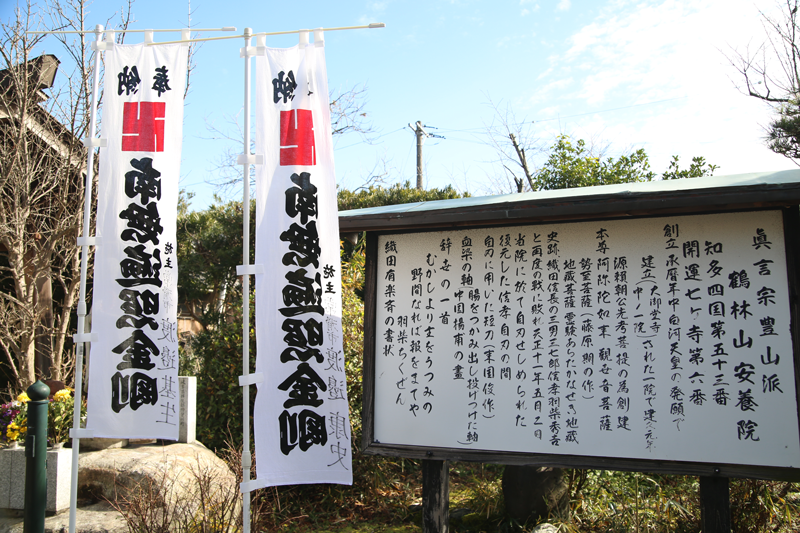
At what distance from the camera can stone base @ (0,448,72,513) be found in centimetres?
584

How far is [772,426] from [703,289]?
1.19m

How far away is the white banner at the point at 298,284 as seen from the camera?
4.39 metres

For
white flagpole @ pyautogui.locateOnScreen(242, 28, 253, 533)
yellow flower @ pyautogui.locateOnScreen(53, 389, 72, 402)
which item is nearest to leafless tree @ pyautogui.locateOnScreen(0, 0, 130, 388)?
yellow flower @ pyautogui.locateOnScreen(53, 389, 72, 402)

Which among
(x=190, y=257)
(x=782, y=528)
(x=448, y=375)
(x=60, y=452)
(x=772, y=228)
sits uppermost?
(x=190, y=257)

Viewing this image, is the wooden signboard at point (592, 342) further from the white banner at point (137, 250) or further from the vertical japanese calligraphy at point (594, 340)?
the white banner at point (137, 250)

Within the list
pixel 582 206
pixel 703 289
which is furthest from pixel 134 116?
pixel 703 289

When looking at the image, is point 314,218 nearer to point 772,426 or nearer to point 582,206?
point 582,206

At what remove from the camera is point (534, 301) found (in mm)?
4871

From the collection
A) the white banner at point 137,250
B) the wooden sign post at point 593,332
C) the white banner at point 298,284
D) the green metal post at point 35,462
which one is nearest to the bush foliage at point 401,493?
the wooden sign post at point 593,332

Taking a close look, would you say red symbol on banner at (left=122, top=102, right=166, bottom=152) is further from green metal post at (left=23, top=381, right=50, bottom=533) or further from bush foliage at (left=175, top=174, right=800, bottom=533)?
bush foliage at (left=175, top=174, right=800, bottom=533)

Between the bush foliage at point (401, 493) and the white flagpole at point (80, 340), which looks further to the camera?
the bush foliage at point (401, 493)

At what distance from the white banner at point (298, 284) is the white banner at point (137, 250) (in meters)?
Answer: 0.97

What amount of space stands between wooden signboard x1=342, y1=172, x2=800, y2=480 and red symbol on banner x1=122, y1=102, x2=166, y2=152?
2.24 meters

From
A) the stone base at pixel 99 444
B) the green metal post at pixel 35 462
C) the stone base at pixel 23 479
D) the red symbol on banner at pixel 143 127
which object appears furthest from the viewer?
the stone base at pixel 99 444
